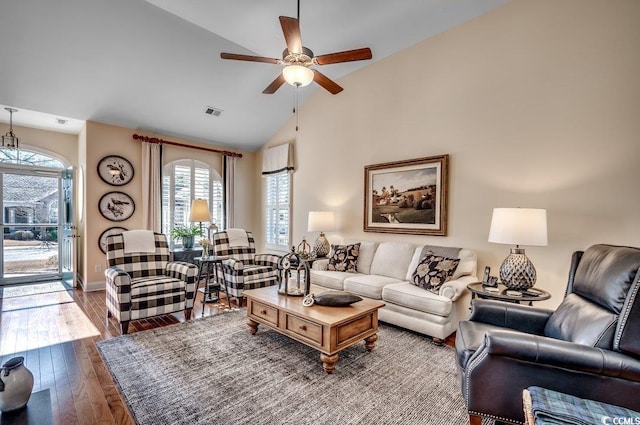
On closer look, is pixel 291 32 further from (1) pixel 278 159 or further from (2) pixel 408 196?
(1) pixel 278 159

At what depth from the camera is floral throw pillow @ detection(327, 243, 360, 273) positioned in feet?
14.0

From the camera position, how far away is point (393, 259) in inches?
158

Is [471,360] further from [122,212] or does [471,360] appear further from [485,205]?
[122,212]

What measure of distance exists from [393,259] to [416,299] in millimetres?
933

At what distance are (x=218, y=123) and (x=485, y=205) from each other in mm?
4631

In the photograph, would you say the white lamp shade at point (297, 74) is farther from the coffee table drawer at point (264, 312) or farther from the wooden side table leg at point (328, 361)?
the wooden side table leg at point (328, 361)

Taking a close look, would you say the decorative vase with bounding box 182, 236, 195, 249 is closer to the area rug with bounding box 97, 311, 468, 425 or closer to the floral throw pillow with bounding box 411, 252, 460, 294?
the area rug with bounding box 97, 311, 468, 425

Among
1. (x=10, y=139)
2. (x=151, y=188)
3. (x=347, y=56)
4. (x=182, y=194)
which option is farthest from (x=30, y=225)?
(x=347, y=56)

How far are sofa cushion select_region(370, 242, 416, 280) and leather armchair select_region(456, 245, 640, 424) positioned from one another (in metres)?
1.95

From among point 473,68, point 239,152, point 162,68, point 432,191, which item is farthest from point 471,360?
point 239,152

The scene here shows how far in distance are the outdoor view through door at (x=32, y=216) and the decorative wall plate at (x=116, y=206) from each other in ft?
4.02

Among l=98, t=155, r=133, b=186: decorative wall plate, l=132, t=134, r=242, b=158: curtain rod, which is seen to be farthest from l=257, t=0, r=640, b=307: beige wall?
l=98, t=155, r=133, b=186: decorative wall plate

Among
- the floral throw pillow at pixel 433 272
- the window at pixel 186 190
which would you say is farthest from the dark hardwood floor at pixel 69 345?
the floral throw pillow at pixel 433 272

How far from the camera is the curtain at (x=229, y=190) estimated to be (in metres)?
6.30
